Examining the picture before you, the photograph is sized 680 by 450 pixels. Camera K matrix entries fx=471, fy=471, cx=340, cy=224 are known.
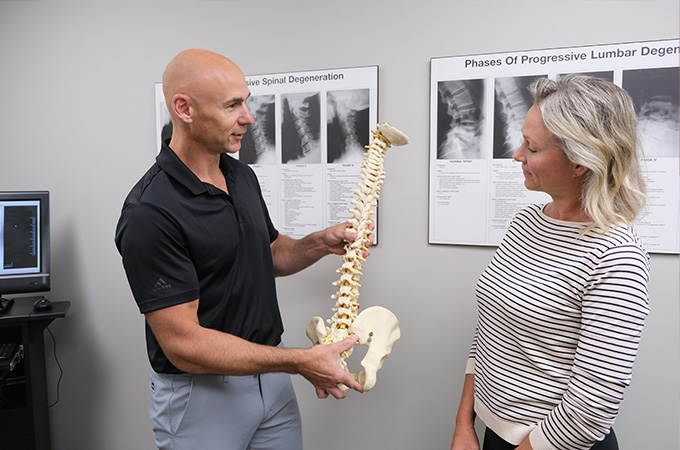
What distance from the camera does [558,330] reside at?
1.08 m

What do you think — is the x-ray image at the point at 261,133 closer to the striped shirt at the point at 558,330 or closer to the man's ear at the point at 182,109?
the man's ear at the point at 182,109

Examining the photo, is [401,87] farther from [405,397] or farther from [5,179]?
[5,179]

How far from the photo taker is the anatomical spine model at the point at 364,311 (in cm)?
133

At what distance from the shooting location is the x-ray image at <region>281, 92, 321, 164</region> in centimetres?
192

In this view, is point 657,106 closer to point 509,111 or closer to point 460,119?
point 509,111

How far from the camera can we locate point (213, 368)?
1.24 meters

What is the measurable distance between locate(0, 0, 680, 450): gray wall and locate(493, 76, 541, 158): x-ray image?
13 cm

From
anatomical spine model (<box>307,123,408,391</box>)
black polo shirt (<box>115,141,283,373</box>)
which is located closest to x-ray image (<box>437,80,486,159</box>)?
anatomical spine model (<box>307,123,408,391</box>)

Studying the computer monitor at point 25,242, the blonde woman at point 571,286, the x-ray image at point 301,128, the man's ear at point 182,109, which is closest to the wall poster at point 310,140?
the x-ray image at point 301,128

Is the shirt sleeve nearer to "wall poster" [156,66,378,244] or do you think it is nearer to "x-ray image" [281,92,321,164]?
"wall poster" [156,66,378,244]

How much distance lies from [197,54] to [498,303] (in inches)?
41.2

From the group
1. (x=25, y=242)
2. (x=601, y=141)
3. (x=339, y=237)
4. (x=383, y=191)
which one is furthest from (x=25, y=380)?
(x=601, y=141)

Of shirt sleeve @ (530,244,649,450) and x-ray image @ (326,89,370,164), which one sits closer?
shirt sleeve @ (530,244,649,450)

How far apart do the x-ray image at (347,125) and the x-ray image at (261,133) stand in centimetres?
25
